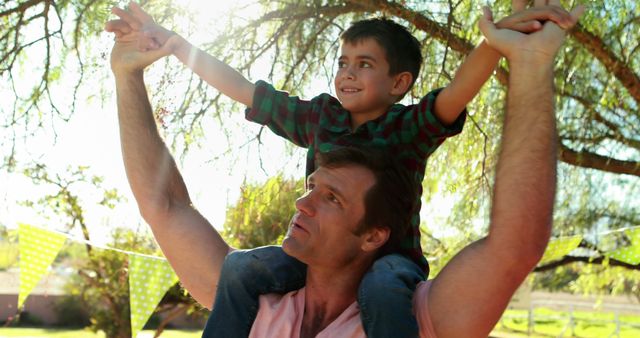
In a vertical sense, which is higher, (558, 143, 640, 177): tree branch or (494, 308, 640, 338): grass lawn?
(558, 143, 640, 177): tree branch

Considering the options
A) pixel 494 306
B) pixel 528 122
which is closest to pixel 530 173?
pixel 528 122

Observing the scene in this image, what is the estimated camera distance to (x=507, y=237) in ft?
4.35

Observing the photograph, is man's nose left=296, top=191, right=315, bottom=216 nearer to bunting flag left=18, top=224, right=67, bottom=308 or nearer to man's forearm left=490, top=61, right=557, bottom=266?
man's forearm left=490, top=61, right=557, bottom=266

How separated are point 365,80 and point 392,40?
0.15 meters

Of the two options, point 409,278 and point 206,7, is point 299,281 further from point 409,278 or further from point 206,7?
point 206,7

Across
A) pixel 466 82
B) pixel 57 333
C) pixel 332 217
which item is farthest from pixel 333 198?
pixel 57 333

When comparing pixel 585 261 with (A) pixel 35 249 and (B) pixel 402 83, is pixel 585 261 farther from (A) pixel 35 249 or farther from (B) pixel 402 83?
(B) pixel 402 83

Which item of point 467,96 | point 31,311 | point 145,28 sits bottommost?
point 31,311

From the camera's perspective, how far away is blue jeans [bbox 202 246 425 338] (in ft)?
4.62

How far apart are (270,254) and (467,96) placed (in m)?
0.51

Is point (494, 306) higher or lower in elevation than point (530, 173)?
lower

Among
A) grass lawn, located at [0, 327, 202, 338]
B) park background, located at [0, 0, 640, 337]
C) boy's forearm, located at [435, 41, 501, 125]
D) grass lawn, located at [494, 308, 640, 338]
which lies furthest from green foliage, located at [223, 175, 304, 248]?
grass lawn, located at [494, 308, 640, 338]

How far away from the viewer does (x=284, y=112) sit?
212cm

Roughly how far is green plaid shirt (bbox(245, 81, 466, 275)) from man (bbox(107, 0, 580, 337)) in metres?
0.20
